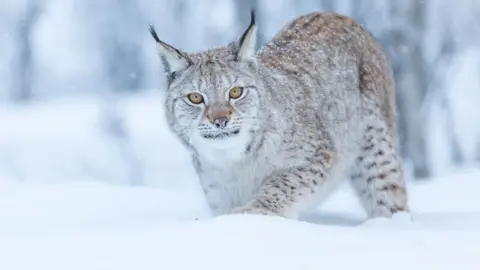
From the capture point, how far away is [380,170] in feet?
21.1

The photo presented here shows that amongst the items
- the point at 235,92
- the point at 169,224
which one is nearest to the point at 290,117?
the point at 235,92

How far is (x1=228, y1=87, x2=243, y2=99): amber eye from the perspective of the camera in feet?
18.0

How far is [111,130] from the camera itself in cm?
1419

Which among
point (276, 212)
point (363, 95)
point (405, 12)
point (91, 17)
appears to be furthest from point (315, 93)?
point (91, 17)

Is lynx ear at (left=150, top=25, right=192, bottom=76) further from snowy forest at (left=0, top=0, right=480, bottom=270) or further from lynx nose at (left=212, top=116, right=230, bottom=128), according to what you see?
snowy forest at (left=0, top=0, right=480, bottom=270)

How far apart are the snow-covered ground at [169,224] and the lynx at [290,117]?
27 centimetres

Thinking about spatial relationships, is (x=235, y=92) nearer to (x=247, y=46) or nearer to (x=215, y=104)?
(x=215, y=104)

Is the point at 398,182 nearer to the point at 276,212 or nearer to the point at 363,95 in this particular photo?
the point at 363,95

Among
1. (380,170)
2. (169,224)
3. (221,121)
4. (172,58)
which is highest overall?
(172,58)

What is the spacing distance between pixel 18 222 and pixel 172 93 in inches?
60.8

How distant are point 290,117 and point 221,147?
62cm

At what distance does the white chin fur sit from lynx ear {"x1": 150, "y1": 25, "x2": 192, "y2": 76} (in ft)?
1.31

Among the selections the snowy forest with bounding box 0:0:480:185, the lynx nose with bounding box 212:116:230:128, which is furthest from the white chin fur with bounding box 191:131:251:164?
the snowy forest with bounding box 0:0:480:185

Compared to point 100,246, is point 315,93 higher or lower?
higher
